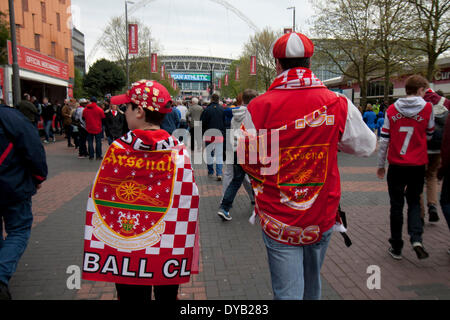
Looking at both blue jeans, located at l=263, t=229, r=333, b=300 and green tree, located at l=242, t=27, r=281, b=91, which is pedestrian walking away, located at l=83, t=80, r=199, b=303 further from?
green tree, located at l=242, t=27, r=281, b=91

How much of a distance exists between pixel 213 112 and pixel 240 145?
20.2ft

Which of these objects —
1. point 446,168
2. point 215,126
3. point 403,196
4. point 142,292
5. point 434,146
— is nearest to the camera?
point 142,292

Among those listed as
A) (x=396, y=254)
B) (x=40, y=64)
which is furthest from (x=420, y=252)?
(x=40, y=64)

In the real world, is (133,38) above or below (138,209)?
above

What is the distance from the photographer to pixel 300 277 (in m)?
1.94

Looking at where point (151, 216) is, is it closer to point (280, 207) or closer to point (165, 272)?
point (165, 272)

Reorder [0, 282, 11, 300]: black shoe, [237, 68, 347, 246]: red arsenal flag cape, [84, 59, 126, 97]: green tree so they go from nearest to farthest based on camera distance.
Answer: [237, 68, 347, 246]: red arsenal flag cape, [0, 282, 11, 300]: black shoe, [84, 59, 126, 97]: green tree

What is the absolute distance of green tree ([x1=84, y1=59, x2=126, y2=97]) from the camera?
1436 inches

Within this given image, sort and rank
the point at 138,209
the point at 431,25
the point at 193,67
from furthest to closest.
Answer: the point at 193,67, the point at 431,25, the point at 138,209

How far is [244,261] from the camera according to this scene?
3857 millimetres

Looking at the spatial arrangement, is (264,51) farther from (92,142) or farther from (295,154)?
(295,154)

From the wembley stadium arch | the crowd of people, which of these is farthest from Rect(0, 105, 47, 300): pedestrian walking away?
the wembley stadium arch

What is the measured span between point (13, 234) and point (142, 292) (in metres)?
1.56
